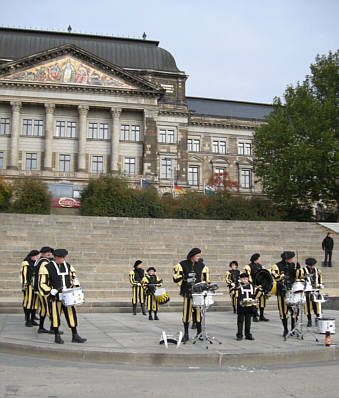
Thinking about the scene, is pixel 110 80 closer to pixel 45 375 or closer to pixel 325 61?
pixel 325 61

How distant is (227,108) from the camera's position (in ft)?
254

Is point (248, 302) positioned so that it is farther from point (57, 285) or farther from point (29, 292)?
point (29, 292)

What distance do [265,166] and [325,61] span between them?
10172 mm

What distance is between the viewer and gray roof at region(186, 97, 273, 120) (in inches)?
2968

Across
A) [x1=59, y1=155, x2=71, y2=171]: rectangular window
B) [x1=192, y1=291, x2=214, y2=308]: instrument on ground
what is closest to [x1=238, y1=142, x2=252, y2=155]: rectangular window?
[x1=59, y1=155, x2=71, y2=171]: rectangular window

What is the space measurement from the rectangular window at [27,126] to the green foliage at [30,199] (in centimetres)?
2194

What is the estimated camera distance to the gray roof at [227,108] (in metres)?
75.4

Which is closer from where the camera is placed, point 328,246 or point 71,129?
→ point 328,246

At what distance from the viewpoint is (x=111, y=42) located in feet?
225

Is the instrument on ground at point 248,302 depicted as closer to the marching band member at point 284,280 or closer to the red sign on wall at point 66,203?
the marching band member at point 284,280

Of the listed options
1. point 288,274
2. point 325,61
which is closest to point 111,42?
point 325,61

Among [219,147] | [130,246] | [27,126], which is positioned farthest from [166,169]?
[130,246]

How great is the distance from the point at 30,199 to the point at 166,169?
26903 millimetres

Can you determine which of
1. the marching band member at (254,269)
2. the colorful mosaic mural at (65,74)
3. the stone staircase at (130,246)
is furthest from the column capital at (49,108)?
the marching band member at (254,269)
